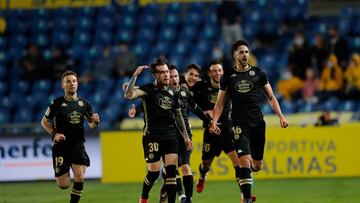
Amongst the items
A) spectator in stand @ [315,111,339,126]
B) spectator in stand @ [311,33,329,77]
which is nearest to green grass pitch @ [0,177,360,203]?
spectator in stand @ [315,111,339,126]

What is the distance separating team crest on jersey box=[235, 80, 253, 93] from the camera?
13.9m

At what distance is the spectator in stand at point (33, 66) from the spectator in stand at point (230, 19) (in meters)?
5.25

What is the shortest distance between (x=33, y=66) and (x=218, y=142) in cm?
1183

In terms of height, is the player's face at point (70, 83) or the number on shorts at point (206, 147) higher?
the player's face at point (70, 83)

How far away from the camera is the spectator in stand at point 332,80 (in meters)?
23.6

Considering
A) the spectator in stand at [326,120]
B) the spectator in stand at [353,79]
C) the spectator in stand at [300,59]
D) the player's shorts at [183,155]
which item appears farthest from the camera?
the spectator in stand at [300,59]

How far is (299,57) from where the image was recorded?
2430 cm

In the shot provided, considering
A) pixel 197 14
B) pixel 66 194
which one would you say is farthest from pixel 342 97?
pixel 66 194

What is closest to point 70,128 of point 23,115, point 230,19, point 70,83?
point 70,83

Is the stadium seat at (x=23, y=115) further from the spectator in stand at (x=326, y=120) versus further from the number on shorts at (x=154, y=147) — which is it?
the number on shorts at (x=154, y=147)

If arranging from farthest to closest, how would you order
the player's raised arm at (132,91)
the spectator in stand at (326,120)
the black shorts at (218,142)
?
the spectator in stand at (326,120) → the black shorts at (218,142) → the player's raised arm at (132,91)

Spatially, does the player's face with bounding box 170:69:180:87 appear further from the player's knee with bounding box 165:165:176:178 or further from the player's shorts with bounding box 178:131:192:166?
the player's knee with bounding box 165:165:176:178

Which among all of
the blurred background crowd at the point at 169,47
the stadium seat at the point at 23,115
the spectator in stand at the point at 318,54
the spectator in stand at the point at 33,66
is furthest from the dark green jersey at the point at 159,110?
the spectator in stand at the point at 33,66

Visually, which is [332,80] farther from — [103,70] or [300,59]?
[103,70]
